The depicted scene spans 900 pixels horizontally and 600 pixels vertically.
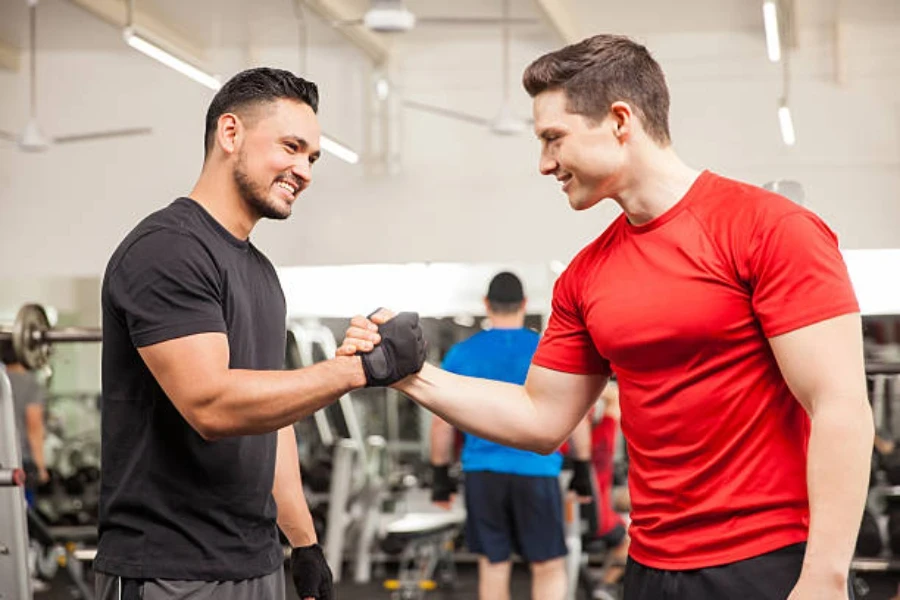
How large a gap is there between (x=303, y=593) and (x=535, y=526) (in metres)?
2.89

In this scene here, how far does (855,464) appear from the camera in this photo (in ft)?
5.57

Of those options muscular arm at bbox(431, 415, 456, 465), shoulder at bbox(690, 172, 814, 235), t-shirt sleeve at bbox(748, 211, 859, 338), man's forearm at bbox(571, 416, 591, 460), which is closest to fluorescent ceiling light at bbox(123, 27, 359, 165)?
muscular arm at bbox(431, 415, 456, 465)

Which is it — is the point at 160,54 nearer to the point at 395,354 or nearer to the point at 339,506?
the point at 339,506

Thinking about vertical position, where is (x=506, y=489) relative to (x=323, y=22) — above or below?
below

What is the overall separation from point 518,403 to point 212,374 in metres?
0.53

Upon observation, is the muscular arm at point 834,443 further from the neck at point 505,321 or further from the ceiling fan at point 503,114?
the ceiling fan at point 503,114

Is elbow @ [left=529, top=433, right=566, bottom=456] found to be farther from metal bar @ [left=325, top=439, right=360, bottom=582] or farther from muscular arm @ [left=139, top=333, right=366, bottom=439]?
metal bar @ [left=325, top=439, right=360, bottom=582]

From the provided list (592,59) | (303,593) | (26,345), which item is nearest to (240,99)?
(592,59)

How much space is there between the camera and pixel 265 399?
77.9 inches

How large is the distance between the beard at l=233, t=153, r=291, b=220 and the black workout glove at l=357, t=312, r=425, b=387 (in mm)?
290

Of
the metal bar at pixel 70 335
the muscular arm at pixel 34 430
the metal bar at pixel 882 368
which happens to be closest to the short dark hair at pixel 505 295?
the metal bar at pixel 70 335

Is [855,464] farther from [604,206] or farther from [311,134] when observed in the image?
[604,206]

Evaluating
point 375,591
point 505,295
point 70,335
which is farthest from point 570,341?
point 375,591

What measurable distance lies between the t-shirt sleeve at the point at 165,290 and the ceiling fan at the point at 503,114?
5.94m
